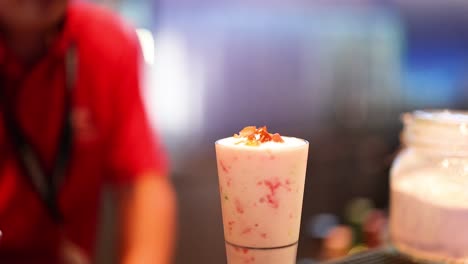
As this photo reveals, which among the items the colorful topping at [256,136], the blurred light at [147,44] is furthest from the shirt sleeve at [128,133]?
the blurred light at [147,44]

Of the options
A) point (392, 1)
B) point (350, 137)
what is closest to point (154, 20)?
point (350, 137)

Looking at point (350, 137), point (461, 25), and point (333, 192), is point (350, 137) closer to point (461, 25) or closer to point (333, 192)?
point (333, 192)

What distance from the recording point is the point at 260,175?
77cm

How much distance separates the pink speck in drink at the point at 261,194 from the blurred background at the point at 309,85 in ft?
5.14

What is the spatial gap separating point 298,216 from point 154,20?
2166mm

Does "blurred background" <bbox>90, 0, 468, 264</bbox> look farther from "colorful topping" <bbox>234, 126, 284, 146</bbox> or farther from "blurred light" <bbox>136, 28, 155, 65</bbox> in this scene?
"colorful topping" <bbox>234, 126, 284, 146</bbox>

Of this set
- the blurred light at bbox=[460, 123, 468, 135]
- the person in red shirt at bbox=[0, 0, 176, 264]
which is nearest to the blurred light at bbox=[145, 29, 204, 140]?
the person in red shirt at bbox=[0, 0, 176, 264]

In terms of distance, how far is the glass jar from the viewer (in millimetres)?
1062

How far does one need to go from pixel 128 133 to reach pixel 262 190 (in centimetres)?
99

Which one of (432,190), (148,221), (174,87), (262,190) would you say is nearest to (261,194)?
(262,190)

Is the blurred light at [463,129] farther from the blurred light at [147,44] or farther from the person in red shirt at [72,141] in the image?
the blurred light at [147,44]

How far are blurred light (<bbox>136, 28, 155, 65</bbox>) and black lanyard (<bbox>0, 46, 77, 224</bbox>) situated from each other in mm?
1146

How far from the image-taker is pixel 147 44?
9.14 feet

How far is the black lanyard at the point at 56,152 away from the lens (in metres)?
1.52
